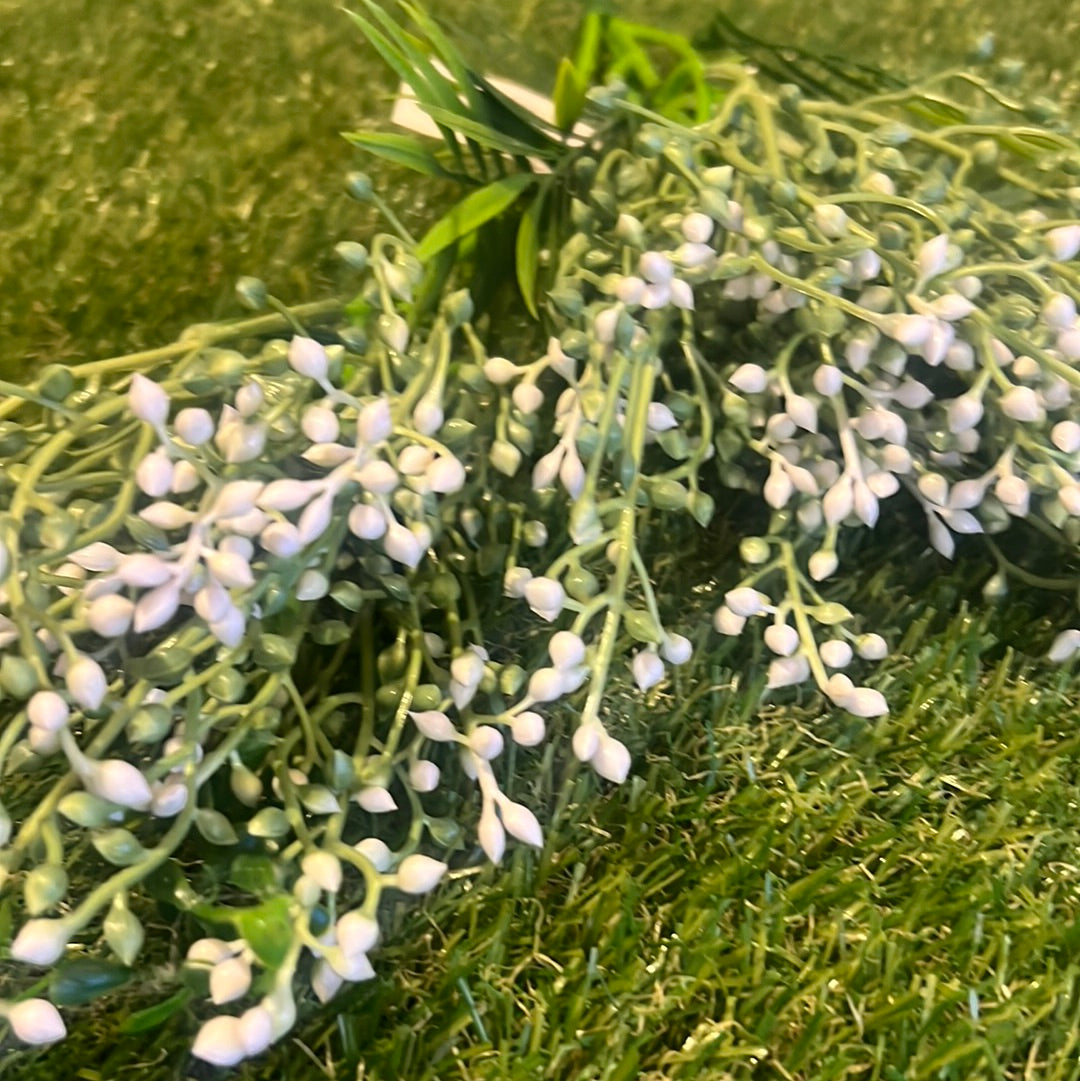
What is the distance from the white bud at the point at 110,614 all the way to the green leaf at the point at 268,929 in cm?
10

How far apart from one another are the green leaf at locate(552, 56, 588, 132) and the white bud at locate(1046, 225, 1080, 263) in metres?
0.24

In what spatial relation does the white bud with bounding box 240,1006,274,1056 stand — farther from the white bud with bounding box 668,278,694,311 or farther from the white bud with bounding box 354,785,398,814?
the white bud with bounding box 668,278,694,311

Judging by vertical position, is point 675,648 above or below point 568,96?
below

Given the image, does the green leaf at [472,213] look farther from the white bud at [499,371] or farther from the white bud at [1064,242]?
the white bud at [1064,242]

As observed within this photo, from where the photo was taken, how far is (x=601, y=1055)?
39cm

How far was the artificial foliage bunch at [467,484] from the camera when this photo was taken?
0.32 metres

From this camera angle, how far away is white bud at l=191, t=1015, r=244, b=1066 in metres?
0.30

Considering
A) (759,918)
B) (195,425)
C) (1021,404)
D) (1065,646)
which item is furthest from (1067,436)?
(195,425)

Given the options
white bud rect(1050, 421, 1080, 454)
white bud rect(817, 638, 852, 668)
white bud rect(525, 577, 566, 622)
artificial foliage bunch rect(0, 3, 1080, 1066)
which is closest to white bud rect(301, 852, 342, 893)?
artificial foliage bunch rect(0, 3, 1080, 1066)

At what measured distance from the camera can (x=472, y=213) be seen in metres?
0.49

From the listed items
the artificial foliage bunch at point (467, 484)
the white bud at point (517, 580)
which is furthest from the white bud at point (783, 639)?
the white bud at point (517, 580)

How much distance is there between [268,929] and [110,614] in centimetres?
11

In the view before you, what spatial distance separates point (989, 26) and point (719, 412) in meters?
0.38

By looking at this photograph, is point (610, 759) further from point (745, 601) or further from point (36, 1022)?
point (36, 1022)
